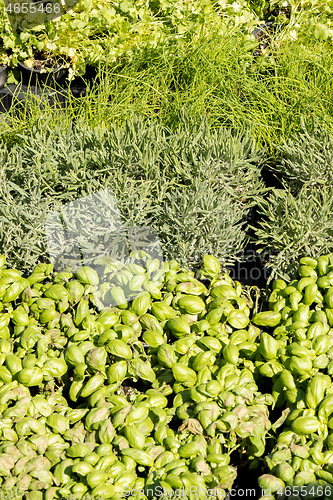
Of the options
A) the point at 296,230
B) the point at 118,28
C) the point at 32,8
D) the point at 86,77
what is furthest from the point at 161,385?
the point at 32,8

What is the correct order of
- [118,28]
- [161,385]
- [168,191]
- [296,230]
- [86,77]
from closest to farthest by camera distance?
[161,385] < [296,230] < [168,191] < [118,28] < [86,77]

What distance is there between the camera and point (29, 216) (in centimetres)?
192

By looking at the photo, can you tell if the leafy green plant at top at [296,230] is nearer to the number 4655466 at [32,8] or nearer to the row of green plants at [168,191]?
the row of green plants at [168,191]

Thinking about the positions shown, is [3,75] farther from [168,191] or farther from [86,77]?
[168,191]

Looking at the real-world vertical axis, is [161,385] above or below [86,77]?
below

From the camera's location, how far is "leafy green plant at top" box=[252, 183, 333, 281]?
1957mm

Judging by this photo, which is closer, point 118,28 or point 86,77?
point 118,28

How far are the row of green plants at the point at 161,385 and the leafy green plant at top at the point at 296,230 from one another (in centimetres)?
19

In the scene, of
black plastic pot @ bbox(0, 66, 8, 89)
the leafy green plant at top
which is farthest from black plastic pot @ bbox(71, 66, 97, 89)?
the leafy green plant at top

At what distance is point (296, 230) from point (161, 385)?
93 centimetres

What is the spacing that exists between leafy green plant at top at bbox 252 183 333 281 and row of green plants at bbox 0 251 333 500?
19cm

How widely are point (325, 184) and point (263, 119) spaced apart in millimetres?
649

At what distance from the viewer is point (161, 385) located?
5.06ft

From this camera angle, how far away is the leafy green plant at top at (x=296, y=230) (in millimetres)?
1957
